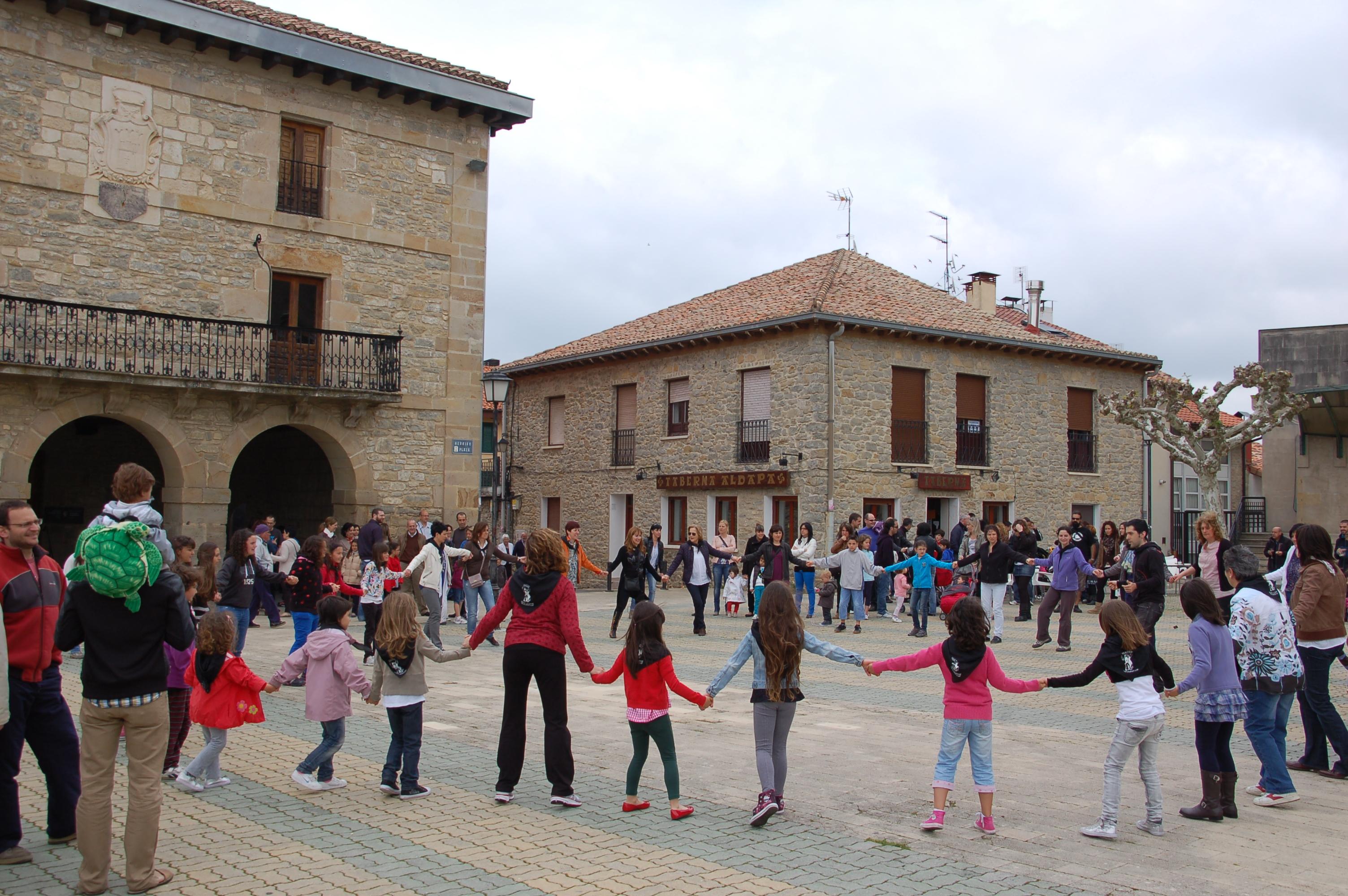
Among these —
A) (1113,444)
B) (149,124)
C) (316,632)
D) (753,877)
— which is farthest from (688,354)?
(753,877)

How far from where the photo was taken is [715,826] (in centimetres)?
584

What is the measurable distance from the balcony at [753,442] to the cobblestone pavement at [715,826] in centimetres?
1701

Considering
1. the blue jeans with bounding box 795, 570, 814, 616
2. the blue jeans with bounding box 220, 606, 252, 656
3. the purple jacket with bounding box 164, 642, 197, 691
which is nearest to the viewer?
the purple jacket with bounding box 164, 642, 197, 691

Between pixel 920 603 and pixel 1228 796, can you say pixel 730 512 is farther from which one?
pixel 1228 796

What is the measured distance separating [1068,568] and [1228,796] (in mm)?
7560

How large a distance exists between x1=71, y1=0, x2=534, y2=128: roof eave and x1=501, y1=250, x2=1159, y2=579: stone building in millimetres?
8192

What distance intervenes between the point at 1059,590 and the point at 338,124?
14223 mm

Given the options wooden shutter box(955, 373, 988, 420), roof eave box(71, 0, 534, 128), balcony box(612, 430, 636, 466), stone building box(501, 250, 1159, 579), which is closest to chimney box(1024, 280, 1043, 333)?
stone building box(501, 250, 1159, 579)

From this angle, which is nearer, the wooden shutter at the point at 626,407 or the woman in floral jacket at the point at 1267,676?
the woman in floral jacket at the point at 1267,676

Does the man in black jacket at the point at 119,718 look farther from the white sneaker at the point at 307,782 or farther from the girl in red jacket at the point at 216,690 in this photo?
the white sneaker at the point at 307,782

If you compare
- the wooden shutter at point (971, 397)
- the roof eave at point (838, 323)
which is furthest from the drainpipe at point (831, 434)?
the wooden shutter at point (971, 397)

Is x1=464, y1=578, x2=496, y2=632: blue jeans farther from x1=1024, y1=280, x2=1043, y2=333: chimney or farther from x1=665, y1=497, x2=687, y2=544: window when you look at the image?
x1=1024, y1=280, x2=1043, y2=333: chimney

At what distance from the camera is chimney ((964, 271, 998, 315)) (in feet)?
106

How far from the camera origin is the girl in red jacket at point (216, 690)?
21.0ft
